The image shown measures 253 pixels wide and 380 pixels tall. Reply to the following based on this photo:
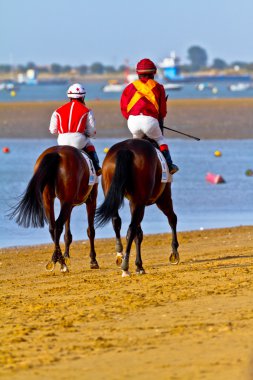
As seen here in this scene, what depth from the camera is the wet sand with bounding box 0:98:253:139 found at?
150 feet

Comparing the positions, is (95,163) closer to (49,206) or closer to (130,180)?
(49,206)

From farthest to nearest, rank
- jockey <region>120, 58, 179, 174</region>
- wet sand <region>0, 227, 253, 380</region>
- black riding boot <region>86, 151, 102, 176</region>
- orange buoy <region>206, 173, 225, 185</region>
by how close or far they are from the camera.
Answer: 1. orange buoy <region>206, 173, 225, 185</region>
2. black riding boot <region>86, 151, 102, 176</region>
3. jockey <region>120, 58, 179, 174</region>
4. wet sand <region>0, 227, 253, 380</region>

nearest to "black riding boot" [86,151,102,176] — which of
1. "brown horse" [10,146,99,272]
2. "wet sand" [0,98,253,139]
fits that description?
"brown horse" [10,146,99,272]

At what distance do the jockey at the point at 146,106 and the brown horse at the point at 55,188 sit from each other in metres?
0.77

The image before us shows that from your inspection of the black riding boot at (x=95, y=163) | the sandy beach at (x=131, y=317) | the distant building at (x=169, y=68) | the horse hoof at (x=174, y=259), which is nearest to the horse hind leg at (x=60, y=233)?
the sandy beach at (x=131, y=317)

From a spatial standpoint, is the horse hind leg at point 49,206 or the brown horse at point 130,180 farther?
the horse hind leg at point 49,206

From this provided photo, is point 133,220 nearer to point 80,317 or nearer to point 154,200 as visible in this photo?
point 154,200

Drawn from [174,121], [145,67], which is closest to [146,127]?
[145,67]

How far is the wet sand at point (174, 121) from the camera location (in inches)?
1804

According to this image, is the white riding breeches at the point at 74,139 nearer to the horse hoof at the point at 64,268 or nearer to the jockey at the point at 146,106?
the jockey at the point at 146,106

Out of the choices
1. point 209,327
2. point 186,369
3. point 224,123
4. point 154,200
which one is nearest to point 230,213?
point 154,200

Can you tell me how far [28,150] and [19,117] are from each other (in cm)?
1990

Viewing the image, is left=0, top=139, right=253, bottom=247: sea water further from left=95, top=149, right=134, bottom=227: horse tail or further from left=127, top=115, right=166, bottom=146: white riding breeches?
left=95, top=149, right=134, bottom=227: horse tail

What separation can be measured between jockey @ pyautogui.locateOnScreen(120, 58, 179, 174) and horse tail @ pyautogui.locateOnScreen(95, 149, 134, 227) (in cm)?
92
